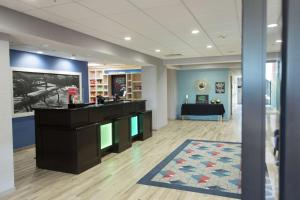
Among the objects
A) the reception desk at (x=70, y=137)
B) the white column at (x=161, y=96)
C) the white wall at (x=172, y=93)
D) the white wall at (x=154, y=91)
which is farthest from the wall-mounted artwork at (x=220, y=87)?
the reception desk at (x=70, y=137)

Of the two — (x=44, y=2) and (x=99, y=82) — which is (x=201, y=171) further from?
(x=99, y=82)

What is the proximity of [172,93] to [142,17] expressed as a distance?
8220mm

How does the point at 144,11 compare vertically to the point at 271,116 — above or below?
above

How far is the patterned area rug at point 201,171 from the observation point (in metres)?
3.70

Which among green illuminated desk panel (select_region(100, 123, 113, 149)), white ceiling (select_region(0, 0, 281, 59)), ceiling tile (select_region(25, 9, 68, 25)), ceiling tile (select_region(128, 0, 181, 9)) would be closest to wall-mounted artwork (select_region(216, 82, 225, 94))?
white ceiling (select_region(0, 0, 281, 59))

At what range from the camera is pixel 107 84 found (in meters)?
11.8

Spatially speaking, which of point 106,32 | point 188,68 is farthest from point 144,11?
point 188,68

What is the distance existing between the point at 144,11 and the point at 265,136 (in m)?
2.99

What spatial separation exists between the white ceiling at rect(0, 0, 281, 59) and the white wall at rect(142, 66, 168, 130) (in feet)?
11.0

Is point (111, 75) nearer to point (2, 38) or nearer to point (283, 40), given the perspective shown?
point (2, 38)

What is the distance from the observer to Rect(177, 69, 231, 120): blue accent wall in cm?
1117

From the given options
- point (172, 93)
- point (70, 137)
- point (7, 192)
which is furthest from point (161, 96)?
point (7, 192)

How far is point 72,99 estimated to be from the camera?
484cm

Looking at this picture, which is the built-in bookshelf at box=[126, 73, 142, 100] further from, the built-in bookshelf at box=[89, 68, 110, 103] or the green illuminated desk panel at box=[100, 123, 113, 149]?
the green illuminated desk panel at box=[100, 123, 113, 149]
